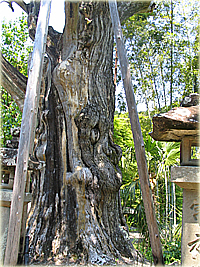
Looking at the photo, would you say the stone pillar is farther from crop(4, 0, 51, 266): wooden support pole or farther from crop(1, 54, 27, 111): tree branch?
crop(1, 54, 27, 111): tree branch

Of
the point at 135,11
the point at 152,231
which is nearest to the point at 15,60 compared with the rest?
the point at 135,11

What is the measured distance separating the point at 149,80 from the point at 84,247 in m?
5.94

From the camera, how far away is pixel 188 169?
223 centimetres

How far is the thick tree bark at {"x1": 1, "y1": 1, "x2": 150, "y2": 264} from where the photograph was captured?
10.7 feet

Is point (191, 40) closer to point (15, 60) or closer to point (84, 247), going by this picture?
point (15, 60)

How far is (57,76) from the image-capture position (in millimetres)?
3777

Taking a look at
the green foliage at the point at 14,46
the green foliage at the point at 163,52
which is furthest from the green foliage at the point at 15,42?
the green foliage at the point at 163,52

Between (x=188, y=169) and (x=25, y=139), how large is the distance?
1555 millimetres

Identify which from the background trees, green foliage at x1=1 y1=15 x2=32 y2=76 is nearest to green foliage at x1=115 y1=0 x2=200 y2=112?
the background trees

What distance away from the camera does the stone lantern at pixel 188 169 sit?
215 cm

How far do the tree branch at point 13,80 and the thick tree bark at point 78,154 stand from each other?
0.62 metres

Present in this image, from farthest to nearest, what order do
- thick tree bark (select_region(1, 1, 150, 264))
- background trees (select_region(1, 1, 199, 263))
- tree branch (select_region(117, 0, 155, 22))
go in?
background trees (select_region(1, 1, 199, 263)), tree branch (select_region(117, 0, 155, 22)), thick tree bark (select_region(1, 1, 150, 264))

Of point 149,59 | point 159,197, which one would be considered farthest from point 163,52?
point 159,197

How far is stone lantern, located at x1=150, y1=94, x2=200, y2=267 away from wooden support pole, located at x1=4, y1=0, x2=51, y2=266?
1274 mm
